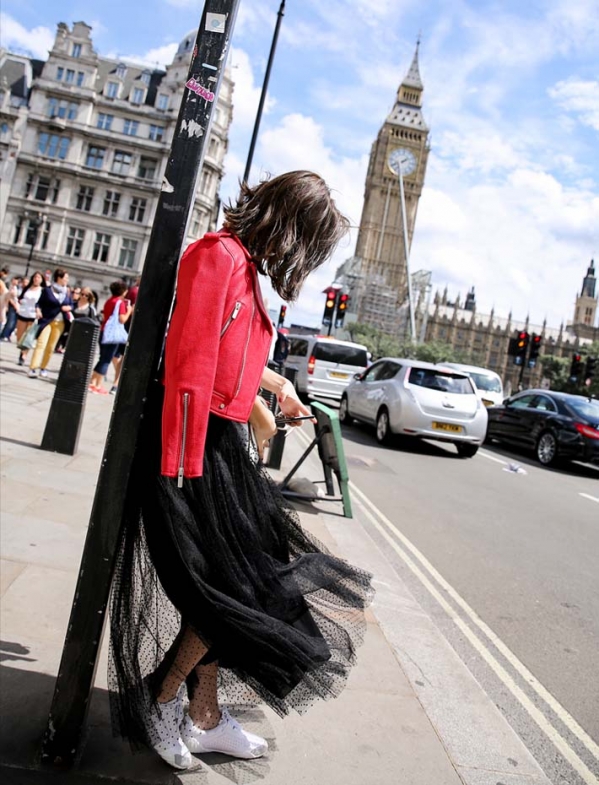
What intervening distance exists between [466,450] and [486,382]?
913 centimetres

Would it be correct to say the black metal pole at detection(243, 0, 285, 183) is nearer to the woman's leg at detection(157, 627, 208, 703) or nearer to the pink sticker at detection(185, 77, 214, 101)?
the pink sticker at detection(185, 77, 214, 101)

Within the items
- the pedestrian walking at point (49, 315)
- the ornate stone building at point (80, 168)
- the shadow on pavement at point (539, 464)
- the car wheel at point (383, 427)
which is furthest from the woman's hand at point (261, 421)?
the ornate stone building at point (80, 168)

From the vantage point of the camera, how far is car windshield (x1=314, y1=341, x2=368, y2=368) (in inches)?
750

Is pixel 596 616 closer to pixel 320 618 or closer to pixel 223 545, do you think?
pixel 320 618

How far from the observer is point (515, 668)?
3.73 meters

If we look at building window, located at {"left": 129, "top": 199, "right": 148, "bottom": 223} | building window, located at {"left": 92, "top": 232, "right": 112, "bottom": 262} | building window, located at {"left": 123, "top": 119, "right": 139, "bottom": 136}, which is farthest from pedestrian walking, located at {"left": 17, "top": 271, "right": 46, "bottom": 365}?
building window, located at {"left": 123, "top": 119, "right": 139, "bottom": 136}

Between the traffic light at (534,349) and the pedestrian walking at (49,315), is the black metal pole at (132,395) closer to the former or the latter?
the pedestrian walking at (49,315)

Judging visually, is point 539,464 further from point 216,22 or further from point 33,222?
point 33,222

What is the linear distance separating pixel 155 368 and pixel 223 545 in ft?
1.79

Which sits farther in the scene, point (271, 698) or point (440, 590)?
point (440, 590)

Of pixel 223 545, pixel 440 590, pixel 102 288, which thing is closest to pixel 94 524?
pixel 223 545

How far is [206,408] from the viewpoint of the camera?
1938 millimetres

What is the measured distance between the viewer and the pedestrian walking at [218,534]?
1.95m

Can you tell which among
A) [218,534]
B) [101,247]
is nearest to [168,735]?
[218,534]
